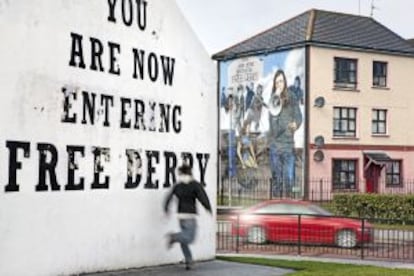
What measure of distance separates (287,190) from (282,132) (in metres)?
3.36

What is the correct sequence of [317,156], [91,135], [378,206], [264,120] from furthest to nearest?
[264,120]
[317,156]
[378,206]
[91,135]

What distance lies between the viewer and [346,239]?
20.5m

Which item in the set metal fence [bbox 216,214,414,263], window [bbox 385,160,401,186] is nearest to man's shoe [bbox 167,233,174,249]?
metal fence [bbox 216,214,414,263]

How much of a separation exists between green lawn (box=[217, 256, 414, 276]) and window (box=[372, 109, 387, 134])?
101ft

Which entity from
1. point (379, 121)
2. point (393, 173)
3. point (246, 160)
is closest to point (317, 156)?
point (379, 121)

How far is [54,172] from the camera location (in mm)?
11945

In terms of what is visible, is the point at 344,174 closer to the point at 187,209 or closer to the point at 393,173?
the point at 393,173

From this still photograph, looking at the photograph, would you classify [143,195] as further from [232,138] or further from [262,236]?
[232,138]

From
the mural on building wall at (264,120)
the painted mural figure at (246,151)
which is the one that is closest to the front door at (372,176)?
the mural on building wall at (264,120)

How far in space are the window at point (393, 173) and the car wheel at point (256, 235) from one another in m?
25.9

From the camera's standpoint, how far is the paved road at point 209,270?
13.3 metres

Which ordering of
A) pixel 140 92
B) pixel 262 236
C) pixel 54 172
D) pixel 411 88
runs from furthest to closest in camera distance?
pixel 411 88, pixel 262 236, pixel 140 92, pixel 54 172

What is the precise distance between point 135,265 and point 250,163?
34.5 metres

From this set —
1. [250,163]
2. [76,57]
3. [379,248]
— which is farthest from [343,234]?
[250,163]
